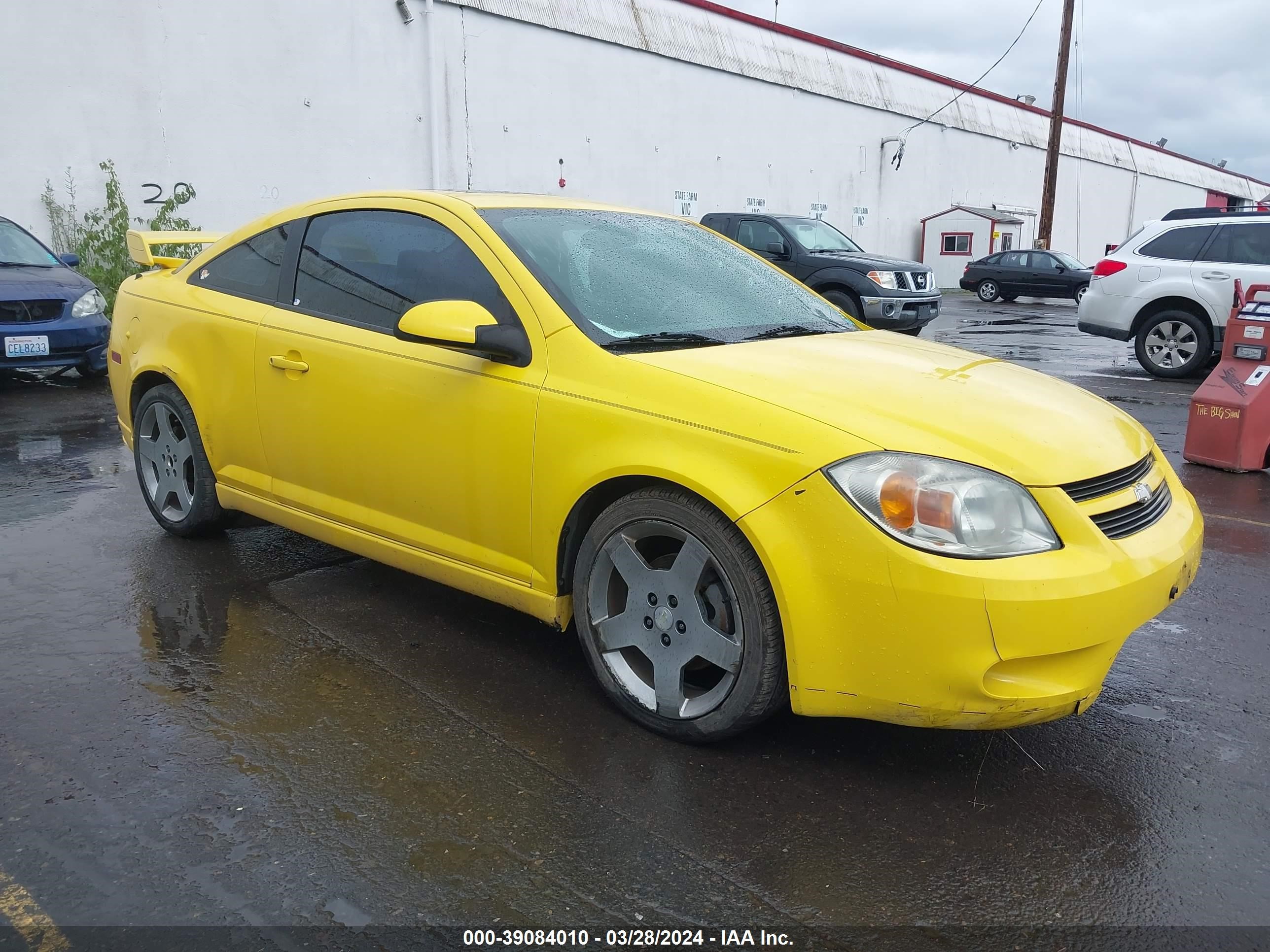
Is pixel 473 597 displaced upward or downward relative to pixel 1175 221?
downward

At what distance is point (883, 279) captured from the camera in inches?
520

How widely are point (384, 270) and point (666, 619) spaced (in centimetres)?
180

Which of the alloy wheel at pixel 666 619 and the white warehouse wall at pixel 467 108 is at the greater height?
the white warehouse wall at pixel 467 108

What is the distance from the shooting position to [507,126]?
1930 cm

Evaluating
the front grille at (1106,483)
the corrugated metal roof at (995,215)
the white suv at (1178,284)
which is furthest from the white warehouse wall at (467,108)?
the white suv at (1178,284)

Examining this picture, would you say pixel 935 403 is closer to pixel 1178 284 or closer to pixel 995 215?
pixel 1178 284

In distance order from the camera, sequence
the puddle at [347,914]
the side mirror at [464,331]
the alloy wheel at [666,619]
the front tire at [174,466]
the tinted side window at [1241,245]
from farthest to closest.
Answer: the tinted side window at [1241,245]
the front tire at [174,466]
the side mirror at [464,331]
the alloy wheel at [666,619]
the puddle at [347,914]

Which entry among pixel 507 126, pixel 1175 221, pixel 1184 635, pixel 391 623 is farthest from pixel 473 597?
pixel 507 126

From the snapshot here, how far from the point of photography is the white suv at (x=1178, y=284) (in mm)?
10773

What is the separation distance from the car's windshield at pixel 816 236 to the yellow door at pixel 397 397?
1082 cm

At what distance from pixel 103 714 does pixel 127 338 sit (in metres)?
2.39

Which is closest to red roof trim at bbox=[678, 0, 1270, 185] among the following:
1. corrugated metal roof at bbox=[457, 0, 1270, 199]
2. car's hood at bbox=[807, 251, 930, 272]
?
corrugated metal roof at bbox=[457, 0, 1270, 199]

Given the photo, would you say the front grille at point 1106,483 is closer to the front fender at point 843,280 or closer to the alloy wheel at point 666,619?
the alloy wheel at point 666,619

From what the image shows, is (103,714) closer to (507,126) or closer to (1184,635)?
(1184,635)
